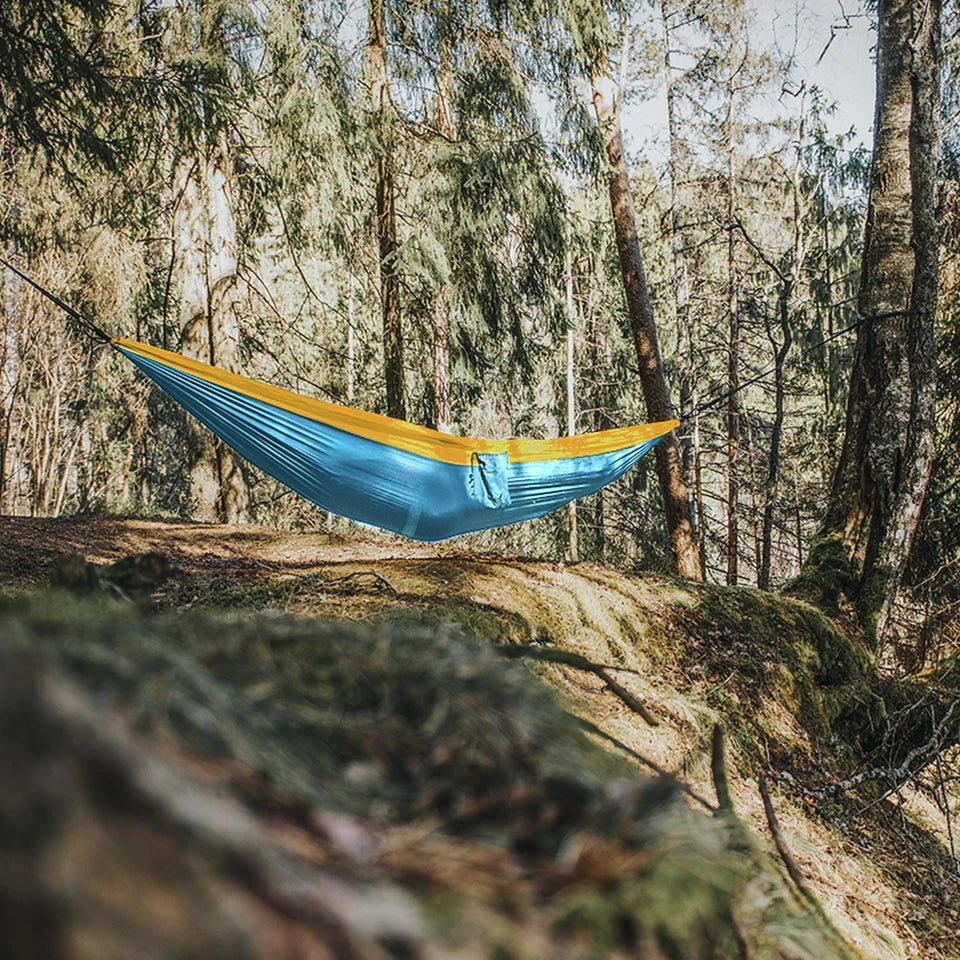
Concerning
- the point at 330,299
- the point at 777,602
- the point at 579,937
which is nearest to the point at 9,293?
the point at 330,299

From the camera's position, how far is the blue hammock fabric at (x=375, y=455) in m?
3.08

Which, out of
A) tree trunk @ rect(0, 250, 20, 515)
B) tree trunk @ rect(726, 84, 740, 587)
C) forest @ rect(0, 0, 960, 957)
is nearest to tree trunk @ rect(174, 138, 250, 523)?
forest @ rect(0, 0, 960, 957)

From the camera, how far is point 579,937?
1.31 ft

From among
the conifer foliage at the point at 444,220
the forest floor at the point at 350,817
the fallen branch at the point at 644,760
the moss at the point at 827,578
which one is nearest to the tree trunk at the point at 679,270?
the conifer foliage at the point at 444,220

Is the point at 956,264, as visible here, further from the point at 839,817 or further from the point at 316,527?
the point at 316,527

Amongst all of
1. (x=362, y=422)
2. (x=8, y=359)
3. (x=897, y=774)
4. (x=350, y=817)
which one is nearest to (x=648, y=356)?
(x=362, y=422)

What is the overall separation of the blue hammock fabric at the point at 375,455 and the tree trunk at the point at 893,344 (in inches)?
39.2

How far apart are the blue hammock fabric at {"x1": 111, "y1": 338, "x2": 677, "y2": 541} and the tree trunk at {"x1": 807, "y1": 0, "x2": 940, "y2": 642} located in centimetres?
100

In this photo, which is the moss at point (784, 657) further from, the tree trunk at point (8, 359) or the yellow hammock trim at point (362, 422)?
the tree trunk at point (8, 359)

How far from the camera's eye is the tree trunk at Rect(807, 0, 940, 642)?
3.13 metres

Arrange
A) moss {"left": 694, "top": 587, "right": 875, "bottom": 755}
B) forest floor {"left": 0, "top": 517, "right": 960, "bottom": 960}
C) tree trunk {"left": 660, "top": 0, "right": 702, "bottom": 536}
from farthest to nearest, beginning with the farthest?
tree trunk {"left": 660, "top": 0, "right": 702, "bottom": 536} → moss {"left": 694, "top": 587, "right": 875, "bottom": 755} → forest floor {"left": 0, "top": 517, "right": 960, "bottom": 960}

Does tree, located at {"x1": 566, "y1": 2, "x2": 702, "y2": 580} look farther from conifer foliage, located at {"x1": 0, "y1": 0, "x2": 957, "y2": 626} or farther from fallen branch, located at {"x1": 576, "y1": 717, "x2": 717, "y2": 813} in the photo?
fallen branch, located at {"x1": 576, "y1": 717, "x2": 717, "y2": 813}

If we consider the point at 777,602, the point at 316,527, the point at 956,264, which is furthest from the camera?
the point at 316,527

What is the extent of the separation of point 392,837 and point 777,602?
285 centimetres
